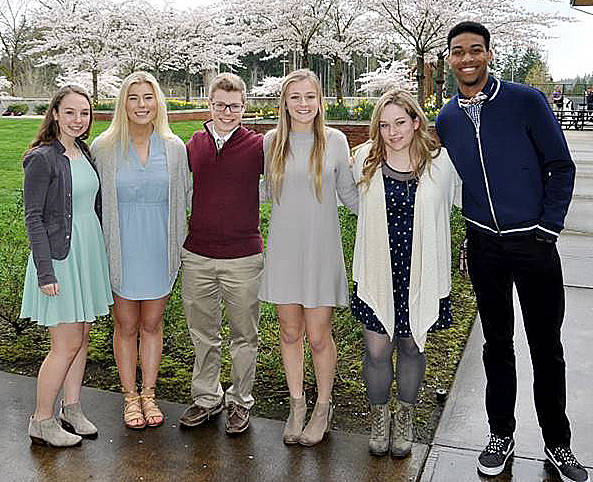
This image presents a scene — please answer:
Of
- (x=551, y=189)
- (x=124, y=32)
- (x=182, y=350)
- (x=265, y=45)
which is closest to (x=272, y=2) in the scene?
(x=265, y=45)

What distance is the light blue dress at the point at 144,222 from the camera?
366cm

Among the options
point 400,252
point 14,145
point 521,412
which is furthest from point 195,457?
point 14,145

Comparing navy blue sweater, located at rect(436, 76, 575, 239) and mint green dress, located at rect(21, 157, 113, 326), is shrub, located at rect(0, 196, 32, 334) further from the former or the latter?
navy blue sweater, located at rect(436, 76, 575, 239)

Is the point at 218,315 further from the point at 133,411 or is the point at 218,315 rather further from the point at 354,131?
the point at 354,131

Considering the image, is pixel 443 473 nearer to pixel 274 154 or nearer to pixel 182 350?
pixel 274 154

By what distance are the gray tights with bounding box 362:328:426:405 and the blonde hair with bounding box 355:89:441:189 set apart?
754mm

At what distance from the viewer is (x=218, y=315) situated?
3941mm

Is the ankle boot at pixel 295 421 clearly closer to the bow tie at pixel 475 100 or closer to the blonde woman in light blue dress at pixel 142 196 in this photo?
the blonde woman in light blue dress at pixel 142 196

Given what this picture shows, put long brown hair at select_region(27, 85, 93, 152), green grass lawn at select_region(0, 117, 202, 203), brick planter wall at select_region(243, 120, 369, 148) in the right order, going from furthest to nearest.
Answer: brick planter wall at select_region(243, 120, 369, 148) → green grass lawn at select_region(0, 117, 202, 203) → long brown hair at select_region(27, 85, 93, 152)

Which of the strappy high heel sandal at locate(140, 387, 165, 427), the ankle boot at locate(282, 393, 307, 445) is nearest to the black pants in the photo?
the ankle boot at locate(282, 393, 307, 445)

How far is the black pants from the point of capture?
3.21 m

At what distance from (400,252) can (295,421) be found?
109cm

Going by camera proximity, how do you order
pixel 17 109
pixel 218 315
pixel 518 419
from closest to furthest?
pixel 218 315 → pixel 518 419 → pixel 17 109

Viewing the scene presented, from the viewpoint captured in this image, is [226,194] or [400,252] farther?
[226,194]
